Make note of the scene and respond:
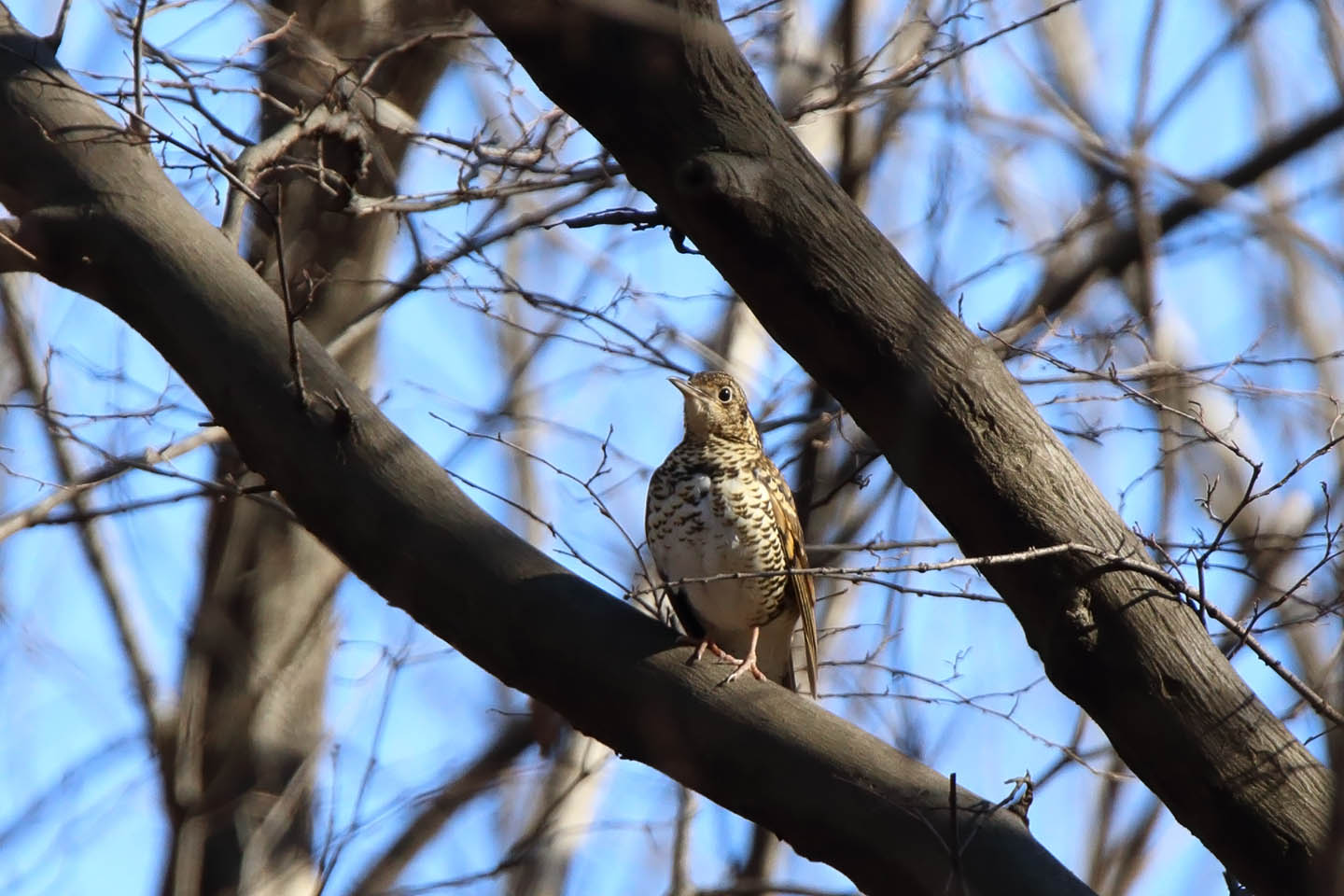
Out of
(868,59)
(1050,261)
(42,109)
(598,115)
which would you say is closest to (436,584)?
(598,115)

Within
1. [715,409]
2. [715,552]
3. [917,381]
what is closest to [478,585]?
[917,381]

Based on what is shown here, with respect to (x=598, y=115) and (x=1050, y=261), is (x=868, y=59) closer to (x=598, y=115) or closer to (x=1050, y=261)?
(x=1050, y=261)

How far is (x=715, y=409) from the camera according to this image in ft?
18.6

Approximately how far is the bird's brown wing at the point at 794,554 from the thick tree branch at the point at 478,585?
177cm

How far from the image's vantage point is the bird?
5301 mm

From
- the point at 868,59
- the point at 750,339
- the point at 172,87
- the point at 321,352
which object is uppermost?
the point at 750,339

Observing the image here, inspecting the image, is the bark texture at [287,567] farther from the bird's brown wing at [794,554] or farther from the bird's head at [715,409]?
the bird's brown wing at [794,554]

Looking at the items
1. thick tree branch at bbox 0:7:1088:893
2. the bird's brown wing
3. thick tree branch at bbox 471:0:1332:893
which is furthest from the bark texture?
thick tree branch at bbox 471:0:1332:893

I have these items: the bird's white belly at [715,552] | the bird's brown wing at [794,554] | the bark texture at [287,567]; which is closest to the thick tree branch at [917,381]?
the bird's brown wing at [794,554]

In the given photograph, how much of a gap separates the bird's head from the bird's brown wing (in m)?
0.19

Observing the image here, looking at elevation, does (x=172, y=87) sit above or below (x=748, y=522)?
above

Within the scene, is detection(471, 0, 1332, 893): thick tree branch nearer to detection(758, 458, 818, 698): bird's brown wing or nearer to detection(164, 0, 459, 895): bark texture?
detection(758, 458, 818, 698): bird's brown wing

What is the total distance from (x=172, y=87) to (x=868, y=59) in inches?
96.7

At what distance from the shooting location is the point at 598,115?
3.11m
